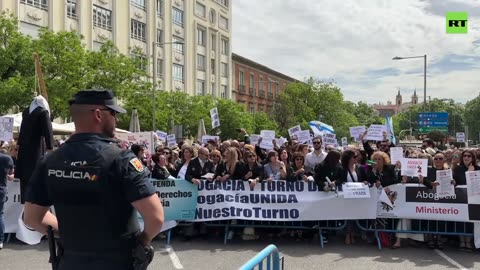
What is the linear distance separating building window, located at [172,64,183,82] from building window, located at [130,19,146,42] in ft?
22.0

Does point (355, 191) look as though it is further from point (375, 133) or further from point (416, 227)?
point (375, 133)

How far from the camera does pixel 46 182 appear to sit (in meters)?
2.86

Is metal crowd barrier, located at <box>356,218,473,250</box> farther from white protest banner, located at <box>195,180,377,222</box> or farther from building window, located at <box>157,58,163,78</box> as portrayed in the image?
building window, located at <box>157,58,163,78</box>

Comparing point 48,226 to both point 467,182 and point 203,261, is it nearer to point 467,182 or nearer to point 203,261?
point 203,261

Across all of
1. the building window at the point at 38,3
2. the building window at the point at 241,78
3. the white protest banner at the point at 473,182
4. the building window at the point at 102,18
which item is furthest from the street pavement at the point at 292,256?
the building window at the point at 241,78

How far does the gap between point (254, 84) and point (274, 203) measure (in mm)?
73695

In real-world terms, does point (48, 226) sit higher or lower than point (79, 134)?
lower

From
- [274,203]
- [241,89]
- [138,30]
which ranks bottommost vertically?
[274,203]

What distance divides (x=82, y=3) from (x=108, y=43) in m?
11.8

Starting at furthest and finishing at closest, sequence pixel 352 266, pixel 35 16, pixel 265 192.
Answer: pixel 35 16 → pixel 265 192 → pixel 352 266

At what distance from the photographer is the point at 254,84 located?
82.1m

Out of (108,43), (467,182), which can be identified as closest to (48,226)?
(467,182)

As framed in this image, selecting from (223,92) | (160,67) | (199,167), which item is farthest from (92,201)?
(223,92)

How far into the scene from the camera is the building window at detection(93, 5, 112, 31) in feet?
136
